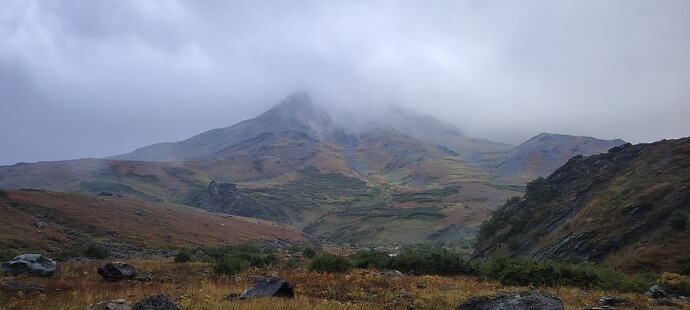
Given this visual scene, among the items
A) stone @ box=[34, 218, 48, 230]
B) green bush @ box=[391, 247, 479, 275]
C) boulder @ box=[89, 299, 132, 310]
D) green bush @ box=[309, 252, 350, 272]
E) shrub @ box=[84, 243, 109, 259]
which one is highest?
boulder @ box=[89, 299, 132, 310]

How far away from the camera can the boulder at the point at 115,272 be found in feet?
68.0

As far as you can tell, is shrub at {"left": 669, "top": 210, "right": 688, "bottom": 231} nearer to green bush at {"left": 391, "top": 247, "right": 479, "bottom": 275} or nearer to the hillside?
green bush at {"left": 391, "top": 247, "right": 479, "bottom": 275}

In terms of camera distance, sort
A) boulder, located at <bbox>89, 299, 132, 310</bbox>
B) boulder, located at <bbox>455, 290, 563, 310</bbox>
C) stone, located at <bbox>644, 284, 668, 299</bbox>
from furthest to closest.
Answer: stone, located at <bbox>644, 284, 668, 299</bbox> < boulder, located at <bbox>89, 299, 132, 310</bbox> < boulder, located at <bbox>455, 290, 563, 310</bbox>

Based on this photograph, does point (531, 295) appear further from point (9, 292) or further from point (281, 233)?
point (281, 233)

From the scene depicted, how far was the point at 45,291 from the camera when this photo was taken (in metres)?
16.7

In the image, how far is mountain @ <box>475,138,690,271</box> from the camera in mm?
30562

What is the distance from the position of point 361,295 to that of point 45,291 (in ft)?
43.6

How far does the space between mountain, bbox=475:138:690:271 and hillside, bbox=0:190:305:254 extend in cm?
5134

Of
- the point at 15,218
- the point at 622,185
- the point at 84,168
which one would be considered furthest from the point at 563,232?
the point at 84,168

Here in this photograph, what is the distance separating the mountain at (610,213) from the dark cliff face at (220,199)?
10815cm

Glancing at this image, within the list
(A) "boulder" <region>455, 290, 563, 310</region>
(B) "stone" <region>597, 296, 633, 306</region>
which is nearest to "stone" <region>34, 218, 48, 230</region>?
(A) "boulder" <region>455, 290, 563, 310</region>

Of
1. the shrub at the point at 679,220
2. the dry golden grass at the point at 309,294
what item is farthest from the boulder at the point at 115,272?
the shrub at the point at 679,220

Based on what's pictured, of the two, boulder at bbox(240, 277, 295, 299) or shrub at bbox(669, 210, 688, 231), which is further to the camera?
shrub at bbox(669, 210, 688, 231)

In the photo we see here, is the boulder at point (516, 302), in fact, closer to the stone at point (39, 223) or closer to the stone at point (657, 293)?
the stone at point (657, 293)
